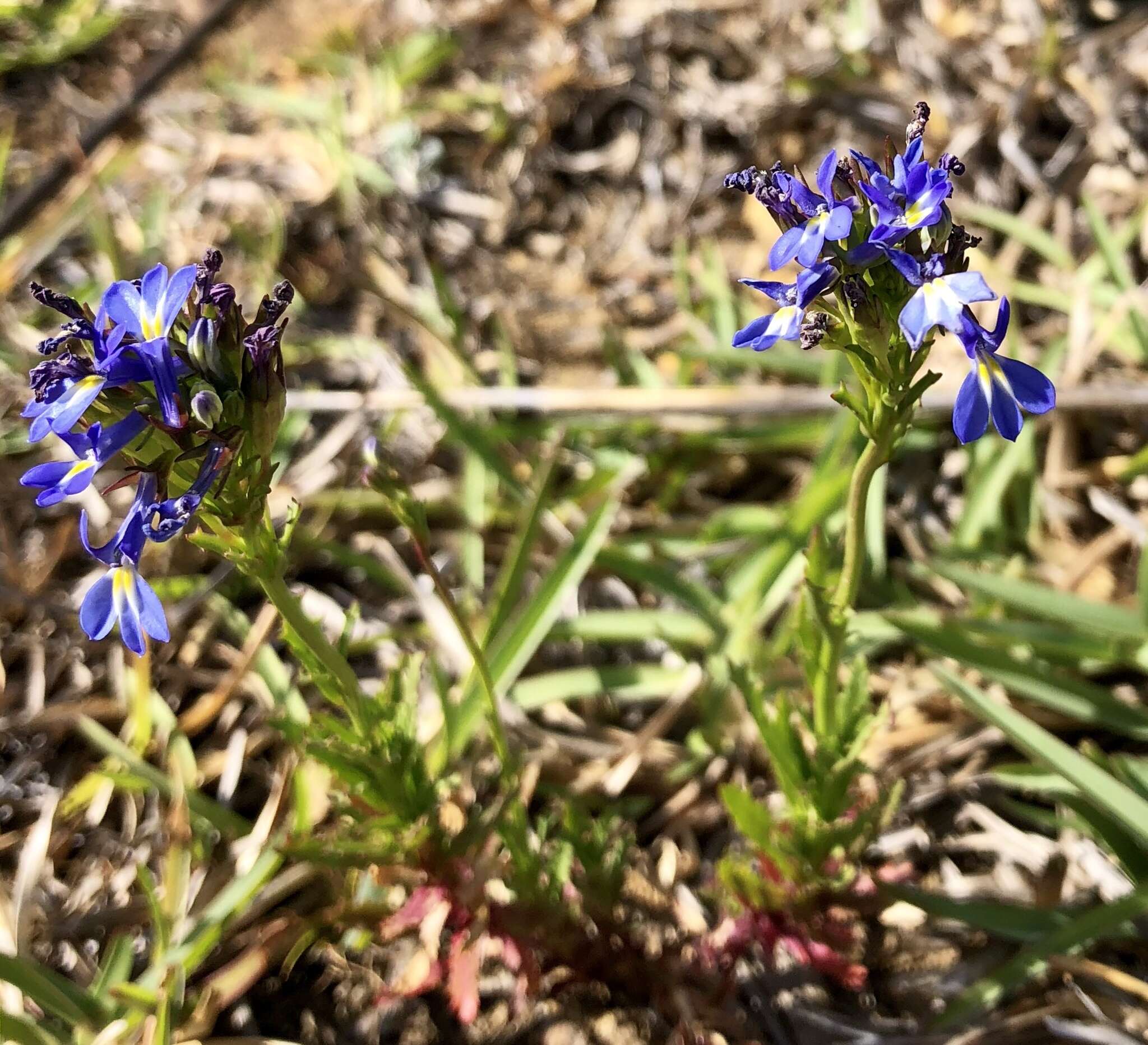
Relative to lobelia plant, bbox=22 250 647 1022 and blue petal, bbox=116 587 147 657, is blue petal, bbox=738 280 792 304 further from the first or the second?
blue petal, bbox=116 587 147 657

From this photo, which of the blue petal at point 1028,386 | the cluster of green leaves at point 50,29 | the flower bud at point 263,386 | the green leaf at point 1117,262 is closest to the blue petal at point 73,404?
the flower bud at point 263,386

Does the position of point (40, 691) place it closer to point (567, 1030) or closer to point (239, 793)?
point (239, 793)

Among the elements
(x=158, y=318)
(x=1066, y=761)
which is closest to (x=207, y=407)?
(x=158, y=318)

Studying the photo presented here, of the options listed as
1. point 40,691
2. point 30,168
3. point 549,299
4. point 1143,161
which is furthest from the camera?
point 30,168

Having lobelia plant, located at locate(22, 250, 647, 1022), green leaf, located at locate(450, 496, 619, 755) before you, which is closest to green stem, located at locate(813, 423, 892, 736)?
lobelia plant, located at locate(22, 250, 647, 1022)

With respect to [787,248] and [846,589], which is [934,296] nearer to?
[787,248]

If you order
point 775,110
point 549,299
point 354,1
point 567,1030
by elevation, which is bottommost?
point 567,1030

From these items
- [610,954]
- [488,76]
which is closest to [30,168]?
[488,76]
